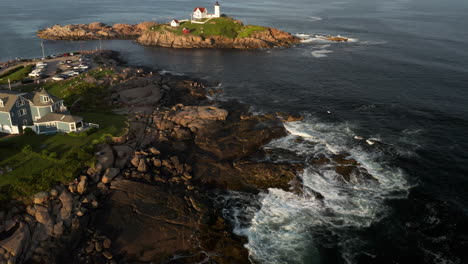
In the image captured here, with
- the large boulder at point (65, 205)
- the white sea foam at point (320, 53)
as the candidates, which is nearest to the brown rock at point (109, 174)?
the large boulder at point (65, 205)

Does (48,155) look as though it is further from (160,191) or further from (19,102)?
(160,191)

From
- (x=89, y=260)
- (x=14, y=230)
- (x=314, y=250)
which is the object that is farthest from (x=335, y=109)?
(x=14, y=230)

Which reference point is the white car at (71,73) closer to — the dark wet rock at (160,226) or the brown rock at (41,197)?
the brown rock at (41,197)

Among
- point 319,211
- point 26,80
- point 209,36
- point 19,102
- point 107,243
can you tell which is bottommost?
point 319,211

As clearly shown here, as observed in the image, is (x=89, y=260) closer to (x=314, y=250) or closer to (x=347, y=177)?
(x=314, y=250)

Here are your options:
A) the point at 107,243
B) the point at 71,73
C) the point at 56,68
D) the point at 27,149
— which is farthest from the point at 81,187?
the point at 56,68
